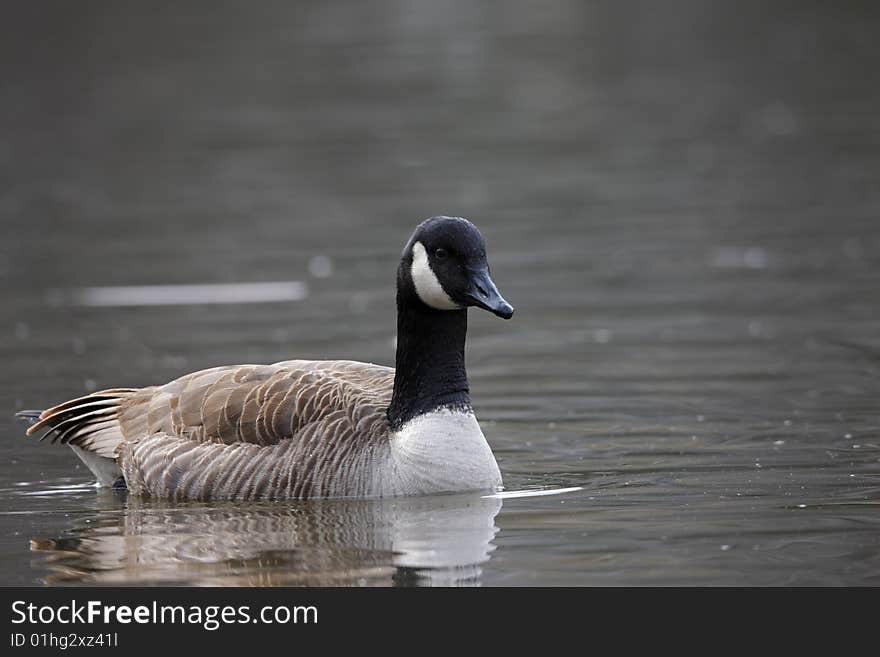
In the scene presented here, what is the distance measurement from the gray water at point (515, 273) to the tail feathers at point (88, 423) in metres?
0.35

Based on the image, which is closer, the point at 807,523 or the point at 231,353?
the point at 807,523

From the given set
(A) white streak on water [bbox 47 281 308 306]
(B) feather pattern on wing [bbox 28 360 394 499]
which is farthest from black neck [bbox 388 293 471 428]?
(A) white streak on water [bbox 47 281 308 306]

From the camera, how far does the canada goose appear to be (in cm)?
1172

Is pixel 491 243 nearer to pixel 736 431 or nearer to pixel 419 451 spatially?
pixel 736 431

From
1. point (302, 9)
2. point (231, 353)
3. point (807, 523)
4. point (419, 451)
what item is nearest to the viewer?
point (807, 523)

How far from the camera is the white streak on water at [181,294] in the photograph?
813 inches

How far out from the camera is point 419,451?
1170 centimetres

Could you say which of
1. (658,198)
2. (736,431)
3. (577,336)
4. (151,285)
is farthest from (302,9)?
(736,431)

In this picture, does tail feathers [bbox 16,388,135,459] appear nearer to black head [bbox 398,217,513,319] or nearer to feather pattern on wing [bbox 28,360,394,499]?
feather pattern on wing [bbox 28,360,394,499]

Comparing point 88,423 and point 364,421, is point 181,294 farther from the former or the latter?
point 364,421

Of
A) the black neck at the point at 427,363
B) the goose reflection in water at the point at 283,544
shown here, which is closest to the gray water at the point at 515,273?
the goose reflection in water at the point at 283,544

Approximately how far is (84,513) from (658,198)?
16.2 metres

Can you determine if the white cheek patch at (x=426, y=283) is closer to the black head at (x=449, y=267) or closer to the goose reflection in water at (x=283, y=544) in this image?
the black head at (x=449, y=267)
